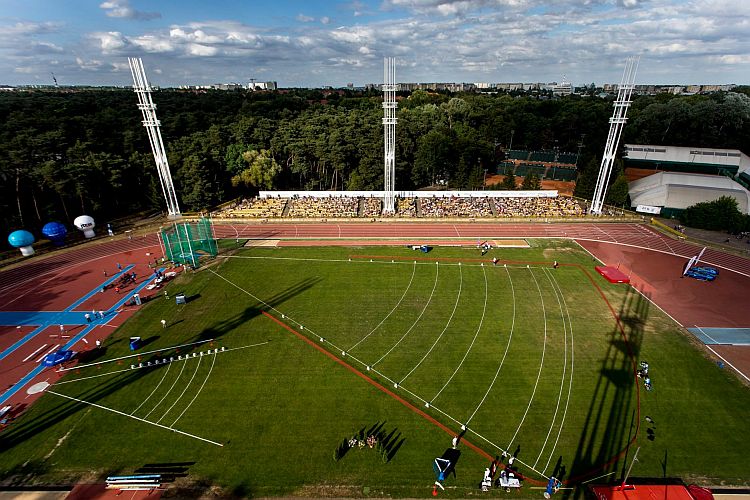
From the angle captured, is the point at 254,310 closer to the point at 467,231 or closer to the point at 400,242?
the point at 400,242

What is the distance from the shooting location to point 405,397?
972 inches

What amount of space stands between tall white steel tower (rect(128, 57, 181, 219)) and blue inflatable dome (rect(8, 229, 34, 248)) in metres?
17.2

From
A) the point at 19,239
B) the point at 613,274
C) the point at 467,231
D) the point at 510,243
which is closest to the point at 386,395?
the point at 613,274

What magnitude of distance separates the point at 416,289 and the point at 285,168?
151ft

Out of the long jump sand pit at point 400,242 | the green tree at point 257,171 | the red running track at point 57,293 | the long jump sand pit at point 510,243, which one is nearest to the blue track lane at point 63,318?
the red running track at point 57,293

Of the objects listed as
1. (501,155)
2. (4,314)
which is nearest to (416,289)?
(4,314)

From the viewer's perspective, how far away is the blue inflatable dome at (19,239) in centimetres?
4409

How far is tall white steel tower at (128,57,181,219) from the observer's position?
51.3m

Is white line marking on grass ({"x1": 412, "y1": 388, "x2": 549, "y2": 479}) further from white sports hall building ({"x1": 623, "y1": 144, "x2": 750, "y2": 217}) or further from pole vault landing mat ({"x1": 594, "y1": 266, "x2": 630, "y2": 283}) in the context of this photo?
white sports hall building ({"x1": 623, "y1": 144, "x2": 750, "y2": 217})

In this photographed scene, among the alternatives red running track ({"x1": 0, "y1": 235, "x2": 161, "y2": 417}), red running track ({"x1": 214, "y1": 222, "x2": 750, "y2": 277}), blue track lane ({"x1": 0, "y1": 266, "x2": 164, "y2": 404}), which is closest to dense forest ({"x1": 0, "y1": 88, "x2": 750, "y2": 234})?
red running track ({"x1": 0, "y1": 235, "x2": 161, "y2": 417})

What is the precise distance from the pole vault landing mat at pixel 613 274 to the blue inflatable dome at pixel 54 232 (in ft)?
211

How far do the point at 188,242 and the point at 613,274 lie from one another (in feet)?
152

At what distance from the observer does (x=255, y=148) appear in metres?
68.0

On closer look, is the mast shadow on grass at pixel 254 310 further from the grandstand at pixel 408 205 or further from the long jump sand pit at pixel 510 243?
the long jump sand pit at pixel 510 243
